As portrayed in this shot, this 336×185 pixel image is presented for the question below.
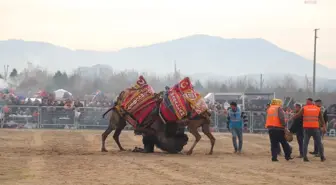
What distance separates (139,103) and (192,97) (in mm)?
1598

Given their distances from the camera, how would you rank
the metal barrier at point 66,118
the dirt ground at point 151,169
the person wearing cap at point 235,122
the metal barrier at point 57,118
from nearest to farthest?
the dirt ground at point 151,169 < the person wearing cap at point 235,122 < the metal barrier at point 66,118 < the metal barrier at point 57,118

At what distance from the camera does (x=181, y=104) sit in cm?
1931

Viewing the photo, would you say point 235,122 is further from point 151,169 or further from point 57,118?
point 57,118

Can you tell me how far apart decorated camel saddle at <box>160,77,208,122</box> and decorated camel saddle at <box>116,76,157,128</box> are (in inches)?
16.6

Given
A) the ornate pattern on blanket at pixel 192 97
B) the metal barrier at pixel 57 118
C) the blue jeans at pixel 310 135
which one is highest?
the ornate pattern on blanket at pixel 192 97

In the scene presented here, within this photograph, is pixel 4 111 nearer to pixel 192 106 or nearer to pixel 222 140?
pixel 222 140

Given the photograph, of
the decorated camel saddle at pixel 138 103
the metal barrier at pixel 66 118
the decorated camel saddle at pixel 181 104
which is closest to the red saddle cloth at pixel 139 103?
the decorated camel saddle at pixel 138 103

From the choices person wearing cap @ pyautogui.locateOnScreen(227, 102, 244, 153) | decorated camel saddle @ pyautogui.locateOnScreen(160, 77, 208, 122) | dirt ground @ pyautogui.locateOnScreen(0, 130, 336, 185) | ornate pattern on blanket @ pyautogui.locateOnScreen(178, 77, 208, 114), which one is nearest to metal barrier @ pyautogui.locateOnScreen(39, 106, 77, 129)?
dirt ground @ pyautogui.locateOnScreen(0, 130, 336, 185)

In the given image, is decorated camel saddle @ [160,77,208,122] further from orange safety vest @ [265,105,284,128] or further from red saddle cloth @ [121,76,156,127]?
orange safety vest @ [265,105,284,128]

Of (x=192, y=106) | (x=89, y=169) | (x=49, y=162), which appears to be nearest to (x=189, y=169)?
(x=89, y=169)

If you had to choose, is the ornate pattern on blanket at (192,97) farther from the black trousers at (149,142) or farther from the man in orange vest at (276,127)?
the man in orange vest at (276,127)

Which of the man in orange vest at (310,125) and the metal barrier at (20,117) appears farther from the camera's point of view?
the metal barrier at (20,117)

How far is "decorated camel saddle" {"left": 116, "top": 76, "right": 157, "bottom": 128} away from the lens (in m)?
19.7

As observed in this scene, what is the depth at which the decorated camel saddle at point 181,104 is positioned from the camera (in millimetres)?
19297
